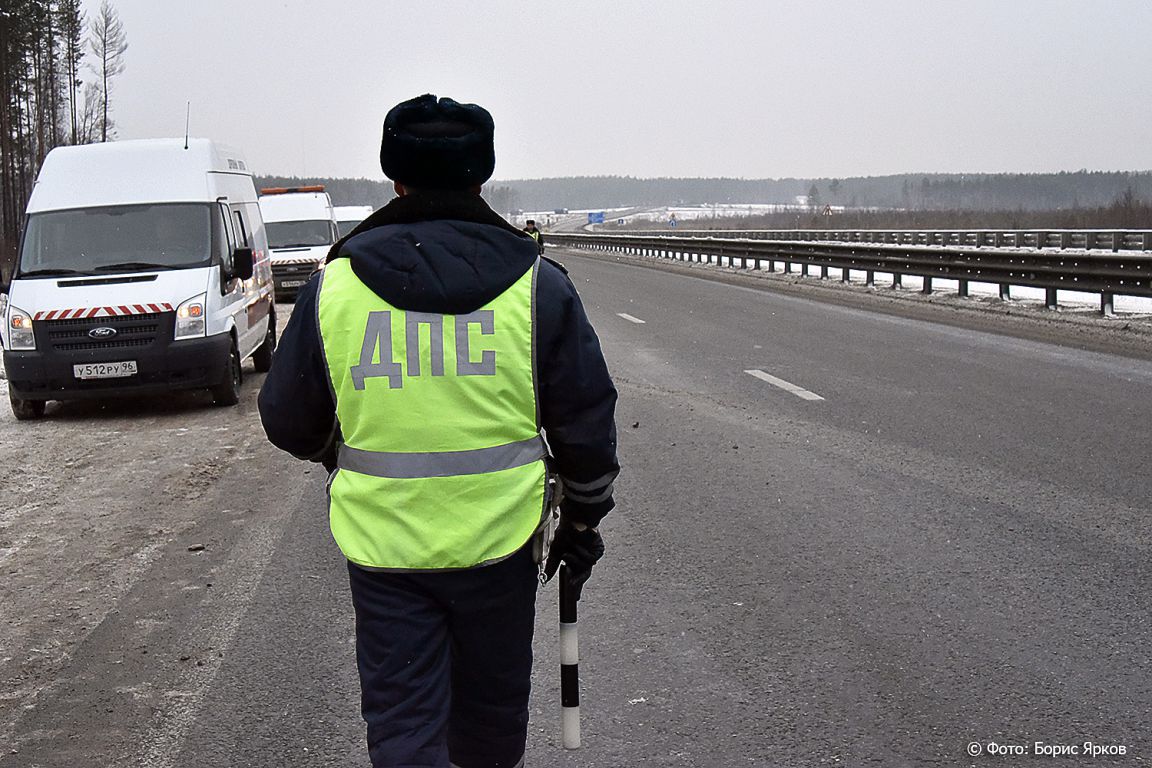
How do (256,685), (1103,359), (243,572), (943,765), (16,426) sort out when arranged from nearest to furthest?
(943,765), (256,685), (243,572), (16,426), (1103,359)

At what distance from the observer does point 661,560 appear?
598 cm

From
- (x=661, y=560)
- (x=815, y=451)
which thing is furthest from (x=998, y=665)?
(x=815, y=451)

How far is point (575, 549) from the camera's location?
9.32 ft

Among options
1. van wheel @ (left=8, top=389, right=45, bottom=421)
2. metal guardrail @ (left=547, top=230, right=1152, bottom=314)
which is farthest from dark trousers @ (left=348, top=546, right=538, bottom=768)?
metal guardrail @ (left=547, top=230, right=1152, bottom=314)

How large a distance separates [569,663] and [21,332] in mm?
9843

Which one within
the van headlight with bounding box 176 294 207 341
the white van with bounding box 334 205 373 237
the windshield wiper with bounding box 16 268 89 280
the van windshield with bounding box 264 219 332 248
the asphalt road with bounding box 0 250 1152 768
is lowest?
the asphalt road with bounding box 0 250 1152 768

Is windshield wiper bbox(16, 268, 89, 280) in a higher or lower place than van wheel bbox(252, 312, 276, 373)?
higher

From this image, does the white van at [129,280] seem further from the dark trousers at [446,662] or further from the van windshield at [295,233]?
the van windshield at [295,233]

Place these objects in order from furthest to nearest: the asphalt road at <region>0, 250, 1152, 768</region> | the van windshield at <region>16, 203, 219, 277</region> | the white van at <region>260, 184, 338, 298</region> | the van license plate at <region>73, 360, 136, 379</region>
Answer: the white van at <region>260, 184, 338, 298</region> < the van windshield at <region>16, 203, 219, 277</region> < the van license plate at <region>73, 360, 136, 379</region> < the asphalt road at <region>0, 250, 1152, 768</region>

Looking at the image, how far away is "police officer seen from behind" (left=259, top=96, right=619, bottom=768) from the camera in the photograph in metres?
2.51

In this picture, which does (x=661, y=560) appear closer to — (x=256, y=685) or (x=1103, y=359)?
(x=256, y=685)

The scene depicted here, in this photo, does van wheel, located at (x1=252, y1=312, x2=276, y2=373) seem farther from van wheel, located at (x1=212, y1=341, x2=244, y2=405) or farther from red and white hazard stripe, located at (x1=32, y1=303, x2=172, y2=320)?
red and white hazard stripe, located at (x1=32, y1=303, x2=172, y2=320)

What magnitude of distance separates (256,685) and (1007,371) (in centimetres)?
992

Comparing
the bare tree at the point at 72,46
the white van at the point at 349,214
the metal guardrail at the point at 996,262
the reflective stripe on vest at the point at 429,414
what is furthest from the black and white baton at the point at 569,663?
the bare tree at the point at 72,46
